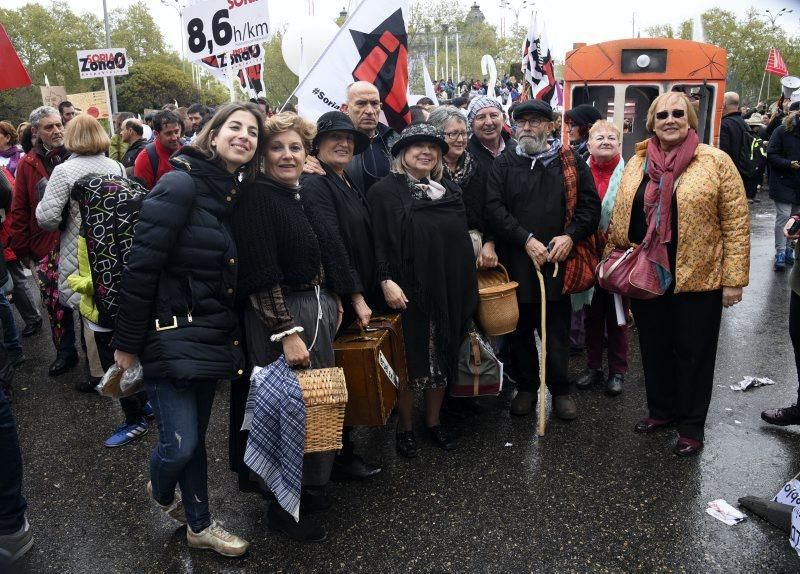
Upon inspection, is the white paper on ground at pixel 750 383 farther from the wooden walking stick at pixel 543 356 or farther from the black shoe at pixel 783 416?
the wooden walking stick at pixel 543 356

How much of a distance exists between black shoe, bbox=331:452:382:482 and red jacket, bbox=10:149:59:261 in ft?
10.0

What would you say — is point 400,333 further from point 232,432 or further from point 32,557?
point 32,557

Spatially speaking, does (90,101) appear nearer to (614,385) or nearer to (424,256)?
(424,256)

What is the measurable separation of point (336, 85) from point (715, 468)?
3459mm

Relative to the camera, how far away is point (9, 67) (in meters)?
4.15

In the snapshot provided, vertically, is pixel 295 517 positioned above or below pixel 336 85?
below

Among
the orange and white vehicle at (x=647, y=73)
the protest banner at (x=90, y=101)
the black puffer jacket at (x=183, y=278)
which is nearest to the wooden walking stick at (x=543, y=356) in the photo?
the black puffer jacket at (x=183, y=278)

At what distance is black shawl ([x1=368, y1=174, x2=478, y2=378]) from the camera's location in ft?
11.9

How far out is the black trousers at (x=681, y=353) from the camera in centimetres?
377

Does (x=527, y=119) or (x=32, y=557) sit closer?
(x=32, y=557)

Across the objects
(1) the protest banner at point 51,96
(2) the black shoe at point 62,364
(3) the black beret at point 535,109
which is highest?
(1) the protest banner at point 51,96

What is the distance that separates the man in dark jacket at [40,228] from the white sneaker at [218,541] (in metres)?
2.96

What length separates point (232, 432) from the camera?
126 inches

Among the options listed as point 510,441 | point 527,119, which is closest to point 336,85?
point 527,119
